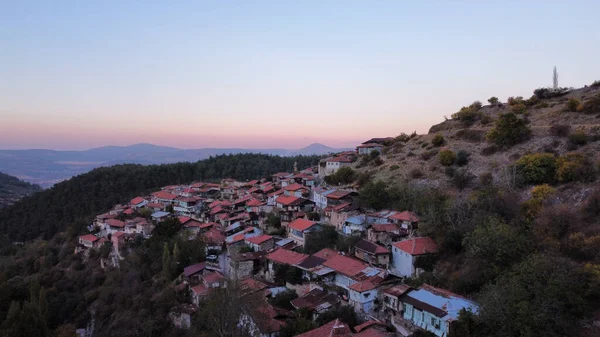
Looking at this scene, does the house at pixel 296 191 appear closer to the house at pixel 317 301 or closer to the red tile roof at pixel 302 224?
the red tile roof at pixel 302 224

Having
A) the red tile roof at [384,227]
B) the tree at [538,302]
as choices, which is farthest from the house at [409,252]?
the tree at [538,302]

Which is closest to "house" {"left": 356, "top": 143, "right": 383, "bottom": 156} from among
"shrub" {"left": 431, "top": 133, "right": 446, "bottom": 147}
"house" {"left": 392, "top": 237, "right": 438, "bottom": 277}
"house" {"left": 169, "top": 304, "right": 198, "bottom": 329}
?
"shrub" {"left": 431, "top": 133, "right": 446, "bottom": 147}

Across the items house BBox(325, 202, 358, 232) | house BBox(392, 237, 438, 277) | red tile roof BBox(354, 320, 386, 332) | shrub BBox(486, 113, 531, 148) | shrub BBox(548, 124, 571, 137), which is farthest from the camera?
shrub BBox(486, 113, 531, 148)

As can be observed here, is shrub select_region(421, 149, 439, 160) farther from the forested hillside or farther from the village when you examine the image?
the forested hillside

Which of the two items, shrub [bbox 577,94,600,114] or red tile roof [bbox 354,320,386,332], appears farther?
shrub [bbox 577,94,600,114]

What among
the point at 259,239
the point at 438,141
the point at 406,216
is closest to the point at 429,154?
the point at 438,141

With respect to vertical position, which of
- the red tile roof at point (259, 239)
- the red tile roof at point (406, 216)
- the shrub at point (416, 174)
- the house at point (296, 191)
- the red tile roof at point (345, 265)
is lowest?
the red tile roof at point (259, 239)

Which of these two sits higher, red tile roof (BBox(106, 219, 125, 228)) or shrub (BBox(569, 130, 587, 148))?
shrub (BBox(569, 130, 587, 148))

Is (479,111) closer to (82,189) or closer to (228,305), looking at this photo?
(228,305)
